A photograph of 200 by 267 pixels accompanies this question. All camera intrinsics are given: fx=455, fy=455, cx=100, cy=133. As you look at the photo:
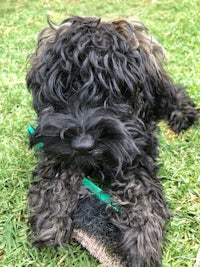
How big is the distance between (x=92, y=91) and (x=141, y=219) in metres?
0.92

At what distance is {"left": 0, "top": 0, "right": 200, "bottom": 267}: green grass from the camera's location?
317cm

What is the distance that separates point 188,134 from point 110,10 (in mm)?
4162

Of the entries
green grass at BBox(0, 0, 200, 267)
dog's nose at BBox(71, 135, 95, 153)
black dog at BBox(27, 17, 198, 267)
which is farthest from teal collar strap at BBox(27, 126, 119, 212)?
dog's nose at BBox(71, 135, 95, 153)

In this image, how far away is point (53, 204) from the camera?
323 cm

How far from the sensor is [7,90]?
17.3ft

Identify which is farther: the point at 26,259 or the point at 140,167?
the point at 140,167

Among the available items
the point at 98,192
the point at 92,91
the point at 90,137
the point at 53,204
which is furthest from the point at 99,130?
the point at 53,204

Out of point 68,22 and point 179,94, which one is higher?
point 68,22

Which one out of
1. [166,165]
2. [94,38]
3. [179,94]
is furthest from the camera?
[179,94]

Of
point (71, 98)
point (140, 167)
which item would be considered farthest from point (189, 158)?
point (71, 98)

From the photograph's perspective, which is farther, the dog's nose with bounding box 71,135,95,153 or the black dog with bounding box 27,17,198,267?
the black dog with bounding box 27,17,198,267

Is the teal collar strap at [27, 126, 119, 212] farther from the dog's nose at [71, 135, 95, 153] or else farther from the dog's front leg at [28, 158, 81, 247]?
the dog's nose at [71, 135, 95, 153]

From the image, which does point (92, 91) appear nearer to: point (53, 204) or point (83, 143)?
point (83, 143)

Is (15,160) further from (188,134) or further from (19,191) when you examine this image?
(188,134)
